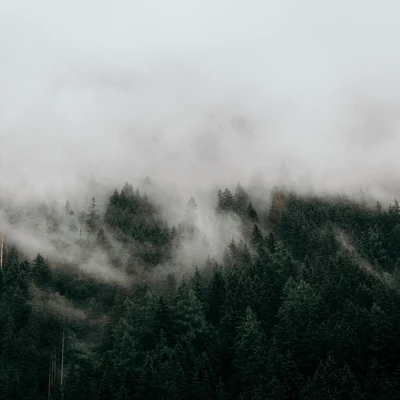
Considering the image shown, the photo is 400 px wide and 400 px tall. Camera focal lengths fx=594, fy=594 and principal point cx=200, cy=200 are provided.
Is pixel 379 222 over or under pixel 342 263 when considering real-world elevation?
over

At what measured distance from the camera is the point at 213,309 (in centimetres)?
9175

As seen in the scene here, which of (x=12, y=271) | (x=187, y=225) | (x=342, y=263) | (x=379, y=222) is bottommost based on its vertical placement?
(x=342, y=263)

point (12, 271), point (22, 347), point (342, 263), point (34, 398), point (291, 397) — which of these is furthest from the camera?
point (12, 271)

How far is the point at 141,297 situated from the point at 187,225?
123 ft

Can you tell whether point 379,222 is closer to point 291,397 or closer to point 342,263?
point 342,263

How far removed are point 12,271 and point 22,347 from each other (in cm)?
2681

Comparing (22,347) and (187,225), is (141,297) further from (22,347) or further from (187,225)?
(187,225)

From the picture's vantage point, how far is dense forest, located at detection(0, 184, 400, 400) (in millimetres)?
70625

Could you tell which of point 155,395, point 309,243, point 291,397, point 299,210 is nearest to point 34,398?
point 155,395

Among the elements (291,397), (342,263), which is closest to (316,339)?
(291,397)

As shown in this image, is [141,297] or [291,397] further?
[141,297]

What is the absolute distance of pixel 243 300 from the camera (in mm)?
88562

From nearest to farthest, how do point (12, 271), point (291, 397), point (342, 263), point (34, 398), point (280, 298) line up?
point (291, 397), point (34, 398), point (280, 298), point (342, 263), point (12, 271)

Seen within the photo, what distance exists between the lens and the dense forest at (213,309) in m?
70.6
